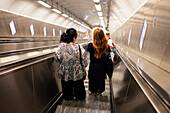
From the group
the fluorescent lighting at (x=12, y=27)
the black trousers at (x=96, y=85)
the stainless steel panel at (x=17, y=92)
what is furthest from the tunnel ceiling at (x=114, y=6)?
the fluorescent lighting at (x=12, y=27)

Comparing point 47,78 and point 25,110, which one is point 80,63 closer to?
point 47,78

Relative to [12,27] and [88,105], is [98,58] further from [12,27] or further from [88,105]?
[12,27]

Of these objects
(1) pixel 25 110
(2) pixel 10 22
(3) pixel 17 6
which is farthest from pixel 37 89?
(3) pixel 17 6

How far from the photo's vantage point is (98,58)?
8.10 ft

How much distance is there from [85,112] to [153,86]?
1664mm

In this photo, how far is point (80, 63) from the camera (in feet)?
7.74

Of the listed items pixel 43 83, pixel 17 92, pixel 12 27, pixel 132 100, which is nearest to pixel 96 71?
pixel 43 83

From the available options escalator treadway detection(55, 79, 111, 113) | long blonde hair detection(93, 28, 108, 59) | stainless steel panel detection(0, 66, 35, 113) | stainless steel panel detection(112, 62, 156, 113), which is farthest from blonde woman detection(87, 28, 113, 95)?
stainless steel panel detection(0, 66, 35, 113)

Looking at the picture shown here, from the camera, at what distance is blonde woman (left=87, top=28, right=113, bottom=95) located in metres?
2.36

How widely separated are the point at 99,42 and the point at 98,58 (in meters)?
0.39

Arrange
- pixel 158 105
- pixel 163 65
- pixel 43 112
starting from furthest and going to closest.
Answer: pixel 43 112, pixel 163 65, pixel 158 105

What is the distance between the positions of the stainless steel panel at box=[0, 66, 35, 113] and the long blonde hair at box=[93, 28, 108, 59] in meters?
1.44

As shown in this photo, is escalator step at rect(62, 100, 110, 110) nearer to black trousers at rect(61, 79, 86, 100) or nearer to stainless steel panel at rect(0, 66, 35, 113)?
black trousers at rect(61, 79, 86, 100)

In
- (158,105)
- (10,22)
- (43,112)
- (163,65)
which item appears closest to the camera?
(158,105)
